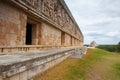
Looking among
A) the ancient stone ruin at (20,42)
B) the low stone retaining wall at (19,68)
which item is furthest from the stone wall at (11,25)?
the low stone retaining wall at (19,68)

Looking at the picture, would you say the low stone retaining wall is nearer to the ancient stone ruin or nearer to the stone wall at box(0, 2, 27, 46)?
the ancient stone ruin

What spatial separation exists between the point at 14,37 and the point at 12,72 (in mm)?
2388

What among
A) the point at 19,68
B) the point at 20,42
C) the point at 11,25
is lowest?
the point at 19,68

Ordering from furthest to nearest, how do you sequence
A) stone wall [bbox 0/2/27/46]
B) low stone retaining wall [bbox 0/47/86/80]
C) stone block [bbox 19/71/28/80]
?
stone wall [bbox 0/2/27/46], stone block [bbox 19/71/28/80], low stone retaining wall [bbox 0/47/86/80]

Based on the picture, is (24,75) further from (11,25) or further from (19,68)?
(11,25)

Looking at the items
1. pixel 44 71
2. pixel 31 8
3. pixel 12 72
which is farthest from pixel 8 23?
pixel 12 72

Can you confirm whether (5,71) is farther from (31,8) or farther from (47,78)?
(31,8)

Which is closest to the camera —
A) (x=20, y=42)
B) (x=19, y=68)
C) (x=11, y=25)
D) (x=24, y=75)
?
(x=19, y=68)

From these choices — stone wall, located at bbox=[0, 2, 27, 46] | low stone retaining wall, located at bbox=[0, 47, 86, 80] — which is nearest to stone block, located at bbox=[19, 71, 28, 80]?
low stone retaining wall, located at bbox=[0, 47, 86, 80]

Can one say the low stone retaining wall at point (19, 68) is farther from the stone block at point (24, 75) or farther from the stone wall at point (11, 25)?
the stone wall at point (11, 25)

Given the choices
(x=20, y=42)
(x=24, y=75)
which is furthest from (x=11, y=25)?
(x=24, y=75)

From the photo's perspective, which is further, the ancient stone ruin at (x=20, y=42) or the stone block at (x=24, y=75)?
the stone block at (x=24, y=75)

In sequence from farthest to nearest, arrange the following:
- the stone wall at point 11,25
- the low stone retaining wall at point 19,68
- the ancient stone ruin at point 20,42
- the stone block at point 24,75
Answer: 1. the stone wall at point 11,25
2. the stone block at point 24,75
3. the ancient stone ruin at point 20,42
4. the low stone retaining wall at point 19,68

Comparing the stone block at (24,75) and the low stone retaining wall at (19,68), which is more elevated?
the low stone retaining wall at (19,68)
